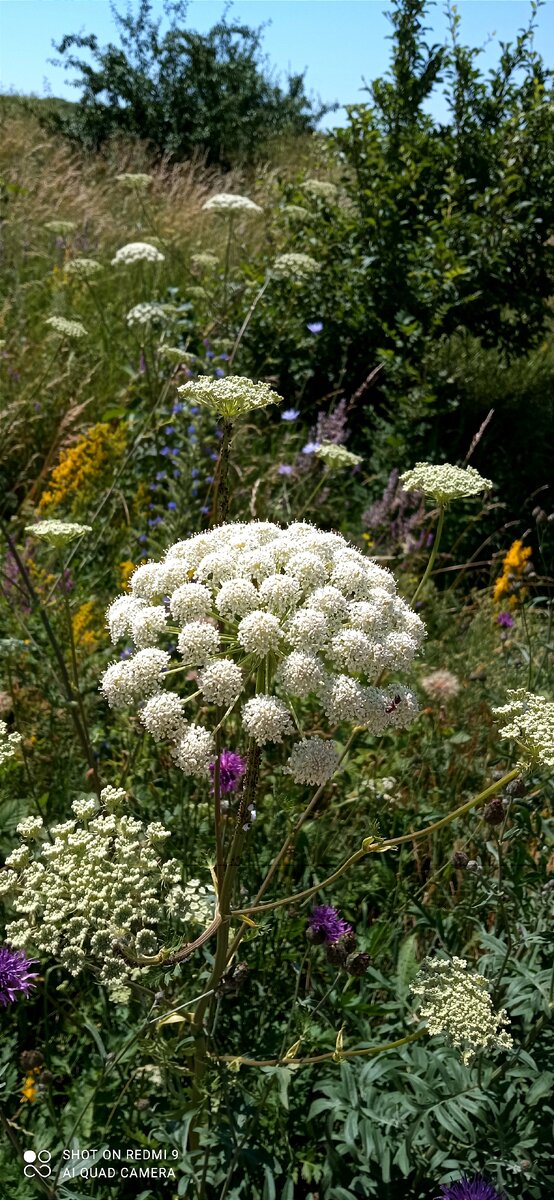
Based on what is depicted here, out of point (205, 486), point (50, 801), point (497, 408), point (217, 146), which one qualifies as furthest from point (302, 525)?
point (217, 146)

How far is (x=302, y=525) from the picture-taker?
220 centimetres

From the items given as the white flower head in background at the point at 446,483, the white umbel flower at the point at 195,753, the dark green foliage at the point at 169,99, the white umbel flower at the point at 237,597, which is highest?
the dark green foliage at the point at 169,99

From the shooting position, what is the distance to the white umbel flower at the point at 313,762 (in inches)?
72.3

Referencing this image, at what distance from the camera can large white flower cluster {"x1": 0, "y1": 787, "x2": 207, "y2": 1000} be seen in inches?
70.9

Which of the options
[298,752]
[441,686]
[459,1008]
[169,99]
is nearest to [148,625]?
[298,752]

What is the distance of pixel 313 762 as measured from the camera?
184 cm

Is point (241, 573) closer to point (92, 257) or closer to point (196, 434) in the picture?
point (196, 434)

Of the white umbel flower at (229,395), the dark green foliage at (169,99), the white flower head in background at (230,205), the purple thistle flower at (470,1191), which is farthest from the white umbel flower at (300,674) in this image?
the dark green foliage at (169,99)

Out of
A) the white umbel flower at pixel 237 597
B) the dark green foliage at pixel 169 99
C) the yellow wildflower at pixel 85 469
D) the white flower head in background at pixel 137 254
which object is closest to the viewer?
the white umbel flower at pixel 237 597

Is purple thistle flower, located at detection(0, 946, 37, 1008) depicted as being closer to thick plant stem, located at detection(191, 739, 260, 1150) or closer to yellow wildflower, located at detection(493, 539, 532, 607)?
thick plant stem, located at detection(191, 739, 260, 1150)

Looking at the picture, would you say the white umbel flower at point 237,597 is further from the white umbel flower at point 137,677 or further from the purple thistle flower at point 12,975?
the purple thistle flower at point 12,975

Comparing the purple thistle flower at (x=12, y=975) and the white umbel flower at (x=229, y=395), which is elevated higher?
the white umbel flower at (x=229, y=395)

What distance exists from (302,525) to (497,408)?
6.29 m

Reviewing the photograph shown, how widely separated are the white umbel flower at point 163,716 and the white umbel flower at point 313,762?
0.28 metres
